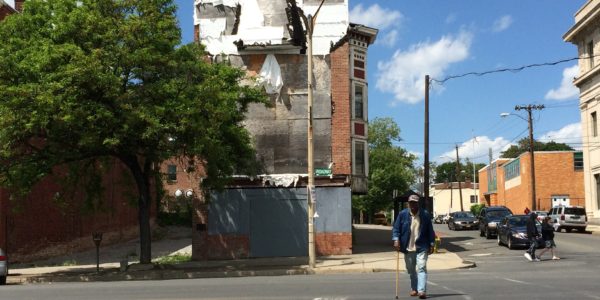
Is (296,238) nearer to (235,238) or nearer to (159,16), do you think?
(235,238)

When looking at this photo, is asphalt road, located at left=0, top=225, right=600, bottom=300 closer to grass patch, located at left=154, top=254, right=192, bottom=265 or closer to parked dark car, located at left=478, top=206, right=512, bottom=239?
grass patch, located at left=154, top=254, right=192, bottom=265

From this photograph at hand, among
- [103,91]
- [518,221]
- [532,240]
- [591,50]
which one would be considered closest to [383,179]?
[591,50]

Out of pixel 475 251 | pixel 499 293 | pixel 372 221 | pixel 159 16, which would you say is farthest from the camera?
pixel 372 221

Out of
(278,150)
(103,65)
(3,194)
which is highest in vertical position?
(103,65)

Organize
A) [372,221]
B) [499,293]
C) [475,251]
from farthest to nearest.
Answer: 1. [372,221]
2. [475,251]
3. [499,293]

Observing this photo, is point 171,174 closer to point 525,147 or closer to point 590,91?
point 590,91

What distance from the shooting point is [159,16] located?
61.8 ft

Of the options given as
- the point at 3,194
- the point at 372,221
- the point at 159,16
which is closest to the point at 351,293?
the point at 159,16

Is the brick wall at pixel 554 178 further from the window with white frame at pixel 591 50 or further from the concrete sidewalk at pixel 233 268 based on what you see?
the concrete sidewalk at pixel 233 268

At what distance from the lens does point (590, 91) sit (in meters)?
49.9

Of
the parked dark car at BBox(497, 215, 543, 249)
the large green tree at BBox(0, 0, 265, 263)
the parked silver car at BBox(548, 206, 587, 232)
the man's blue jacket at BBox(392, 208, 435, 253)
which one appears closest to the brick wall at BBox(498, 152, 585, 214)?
the parked silver car at BBox(548, 206, 587, 232)

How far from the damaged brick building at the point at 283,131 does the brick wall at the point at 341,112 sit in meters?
0.04

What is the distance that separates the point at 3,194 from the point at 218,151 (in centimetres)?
1094

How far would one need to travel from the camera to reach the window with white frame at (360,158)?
26781 millimetres
